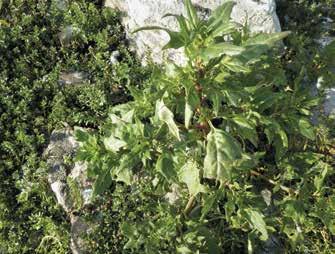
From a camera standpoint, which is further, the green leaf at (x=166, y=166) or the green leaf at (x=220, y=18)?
the green leaf at (x=166, y=166)

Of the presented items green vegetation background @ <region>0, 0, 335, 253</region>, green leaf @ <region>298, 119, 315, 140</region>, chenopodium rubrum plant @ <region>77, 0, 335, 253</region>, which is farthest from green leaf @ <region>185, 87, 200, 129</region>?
green vegetation background @ <region>0, 0, 335, 253</region>

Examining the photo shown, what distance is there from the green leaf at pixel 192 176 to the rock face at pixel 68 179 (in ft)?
5.46

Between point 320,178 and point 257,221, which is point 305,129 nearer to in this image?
point 320,178

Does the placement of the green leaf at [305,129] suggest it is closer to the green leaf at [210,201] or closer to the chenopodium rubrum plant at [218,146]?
the chenopodium rubrum plant at [218,146]

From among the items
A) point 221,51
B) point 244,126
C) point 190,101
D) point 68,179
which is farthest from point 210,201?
point 68,179

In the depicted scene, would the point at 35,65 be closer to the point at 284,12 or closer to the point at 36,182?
the point at 36,182

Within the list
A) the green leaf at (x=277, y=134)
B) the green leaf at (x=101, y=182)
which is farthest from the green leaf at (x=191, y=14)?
the green leaf at (x=101, y=182)

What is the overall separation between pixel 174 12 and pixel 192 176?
8.37 feet

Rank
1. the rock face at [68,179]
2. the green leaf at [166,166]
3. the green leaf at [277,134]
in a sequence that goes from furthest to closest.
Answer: the rock face at [68,179] → the green leaf at [277,134] → the green leaf at [166,166]

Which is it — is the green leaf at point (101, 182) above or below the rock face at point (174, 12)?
below

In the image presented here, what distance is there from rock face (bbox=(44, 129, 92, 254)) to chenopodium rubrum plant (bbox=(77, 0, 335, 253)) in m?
0.64

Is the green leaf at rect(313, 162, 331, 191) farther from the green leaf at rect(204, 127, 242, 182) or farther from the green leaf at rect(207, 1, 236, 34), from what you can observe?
the green leaf at rect(207, 1, 236, 34)

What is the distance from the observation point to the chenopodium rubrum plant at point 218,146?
418 centimetres

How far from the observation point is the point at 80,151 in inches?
198
